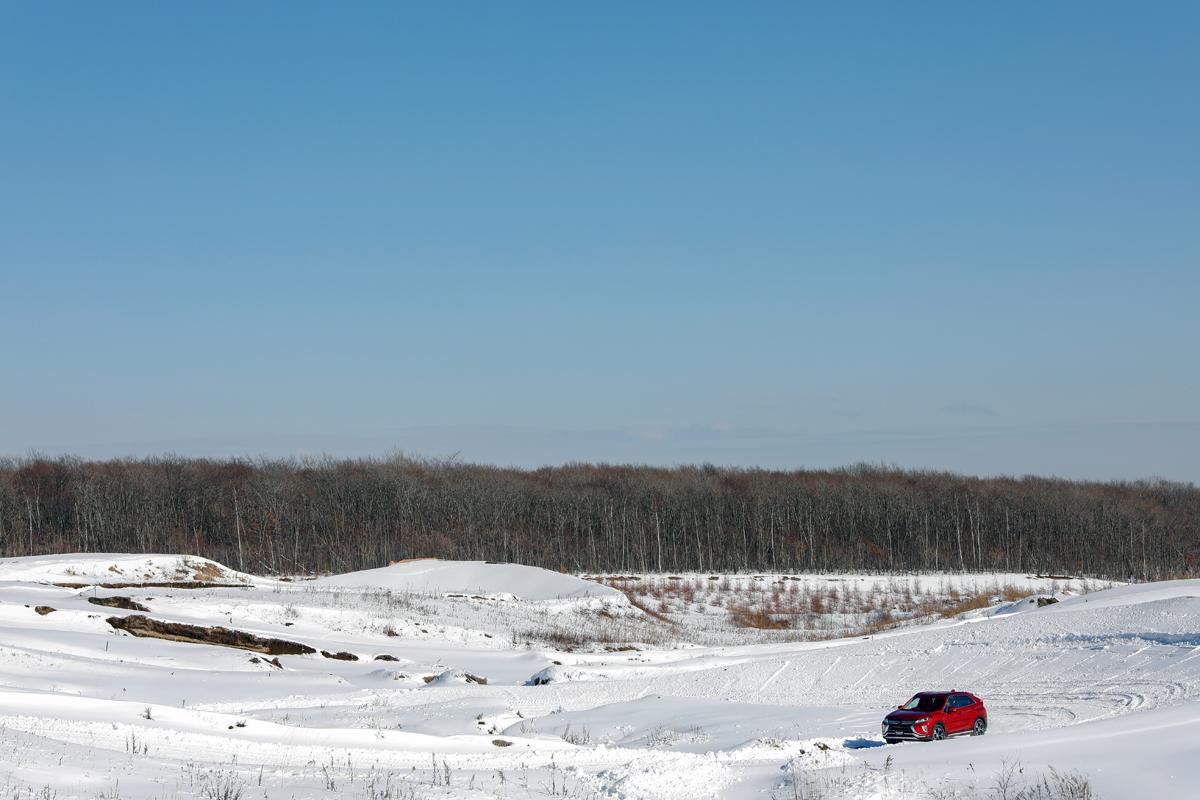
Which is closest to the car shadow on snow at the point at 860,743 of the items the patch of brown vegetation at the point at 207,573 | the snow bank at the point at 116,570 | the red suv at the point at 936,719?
the red suv at the point at 936,719

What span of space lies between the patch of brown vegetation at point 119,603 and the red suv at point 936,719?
2550 cm

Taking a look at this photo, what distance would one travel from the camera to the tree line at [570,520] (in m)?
88.4

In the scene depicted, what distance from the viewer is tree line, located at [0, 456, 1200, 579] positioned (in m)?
88.4

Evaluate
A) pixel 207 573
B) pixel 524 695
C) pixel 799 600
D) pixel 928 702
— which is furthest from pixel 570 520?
pixel 928 702

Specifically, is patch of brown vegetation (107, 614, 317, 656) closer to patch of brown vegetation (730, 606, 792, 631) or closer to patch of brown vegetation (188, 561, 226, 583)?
patch of brown vegetation (188, 561, 226, 583)

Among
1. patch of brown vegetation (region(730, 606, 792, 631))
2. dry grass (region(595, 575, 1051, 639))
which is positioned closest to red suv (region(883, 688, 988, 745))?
dry grass (region(595, 575, 1051, 639))

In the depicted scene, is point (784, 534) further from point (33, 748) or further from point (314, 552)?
point (33, 748)

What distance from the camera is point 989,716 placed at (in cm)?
A: 2306

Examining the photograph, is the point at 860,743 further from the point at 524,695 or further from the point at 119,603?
the point at 119,603

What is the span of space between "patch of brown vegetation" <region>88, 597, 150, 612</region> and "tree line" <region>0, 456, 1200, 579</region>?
46304 mm

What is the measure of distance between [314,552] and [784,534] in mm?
42756

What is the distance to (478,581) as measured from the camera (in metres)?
57.2

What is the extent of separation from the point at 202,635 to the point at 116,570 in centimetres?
2123

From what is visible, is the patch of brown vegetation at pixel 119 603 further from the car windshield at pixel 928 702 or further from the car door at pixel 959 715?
the car door at pixel 959 715
